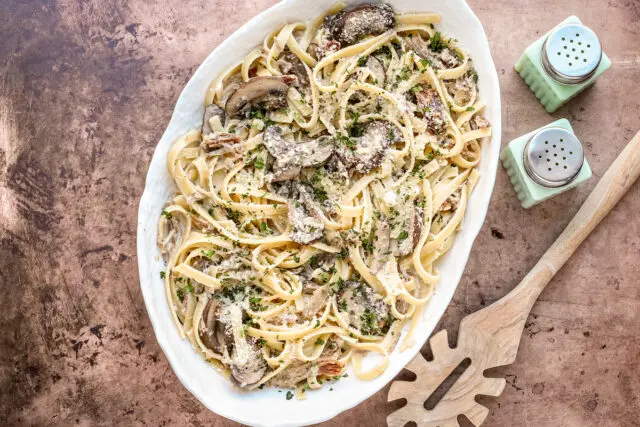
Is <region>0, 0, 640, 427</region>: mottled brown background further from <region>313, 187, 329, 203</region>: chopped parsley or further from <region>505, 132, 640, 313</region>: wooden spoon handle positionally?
<region>313, 187, 329, 203</region>: chopped parsley

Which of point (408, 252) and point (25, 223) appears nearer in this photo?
point (408, 252)

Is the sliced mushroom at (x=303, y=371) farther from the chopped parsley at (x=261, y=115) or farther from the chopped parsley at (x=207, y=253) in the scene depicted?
the chopped parsley at (x=261, y=115)

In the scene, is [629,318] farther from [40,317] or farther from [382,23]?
[40,317]

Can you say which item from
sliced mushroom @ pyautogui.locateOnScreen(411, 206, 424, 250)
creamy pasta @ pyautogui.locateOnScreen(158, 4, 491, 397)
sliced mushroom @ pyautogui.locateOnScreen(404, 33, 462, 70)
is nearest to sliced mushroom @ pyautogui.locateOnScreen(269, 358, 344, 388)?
creamy pasta @ pyautogui.locateOnScreen(158, 4, 491, 397)

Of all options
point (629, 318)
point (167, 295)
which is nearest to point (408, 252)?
point (167, 295)

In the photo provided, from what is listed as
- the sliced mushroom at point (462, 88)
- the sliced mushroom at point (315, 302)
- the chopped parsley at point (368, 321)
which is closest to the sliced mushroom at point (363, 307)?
the chopped parsley at point (368, 321)

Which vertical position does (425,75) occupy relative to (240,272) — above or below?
above

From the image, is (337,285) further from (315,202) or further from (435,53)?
(435,53)
